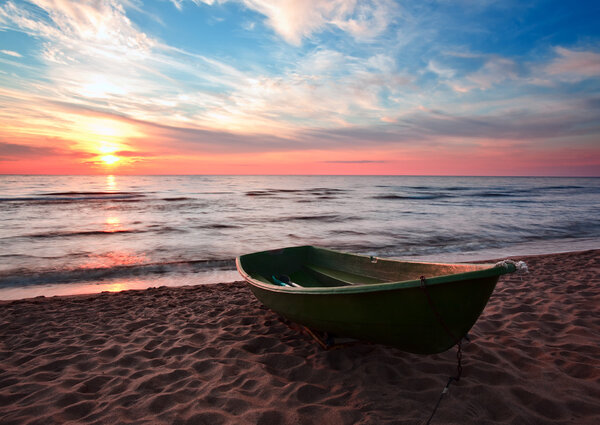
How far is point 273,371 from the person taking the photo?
13.3ft

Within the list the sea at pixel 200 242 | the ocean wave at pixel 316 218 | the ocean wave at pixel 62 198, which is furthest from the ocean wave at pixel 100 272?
the ocean wave at pixel 62 198

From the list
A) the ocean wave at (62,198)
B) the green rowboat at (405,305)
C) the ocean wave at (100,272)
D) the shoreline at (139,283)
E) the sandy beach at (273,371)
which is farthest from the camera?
the ocean wave at (62,198)

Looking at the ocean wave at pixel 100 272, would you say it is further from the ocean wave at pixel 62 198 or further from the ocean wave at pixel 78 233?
the ocean wave at pixel 62 198

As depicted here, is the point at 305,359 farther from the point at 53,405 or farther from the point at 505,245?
the point at 505,245

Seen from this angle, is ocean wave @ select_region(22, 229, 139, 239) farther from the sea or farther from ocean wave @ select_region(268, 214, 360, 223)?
ocean wave @ select_region(268, 214, 360, 223)

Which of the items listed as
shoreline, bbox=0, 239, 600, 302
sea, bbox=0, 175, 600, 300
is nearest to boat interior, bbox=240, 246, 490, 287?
shoreline, bbox=0, 239, 600, 302

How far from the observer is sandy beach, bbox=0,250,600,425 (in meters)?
3.20

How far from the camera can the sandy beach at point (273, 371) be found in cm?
320

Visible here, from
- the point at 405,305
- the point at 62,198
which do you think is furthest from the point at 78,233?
the point at 62,198

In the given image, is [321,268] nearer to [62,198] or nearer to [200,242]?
[200,242]

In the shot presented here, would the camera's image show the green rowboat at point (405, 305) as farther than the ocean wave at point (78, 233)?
No

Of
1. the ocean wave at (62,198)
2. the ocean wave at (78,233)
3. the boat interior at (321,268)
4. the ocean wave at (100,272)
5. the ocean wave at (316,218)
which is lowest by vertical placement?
the ocean wave at (100,272)

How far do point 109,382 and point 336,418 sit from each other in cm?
270

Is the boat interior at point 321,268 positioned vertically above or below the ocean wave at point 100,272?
above
